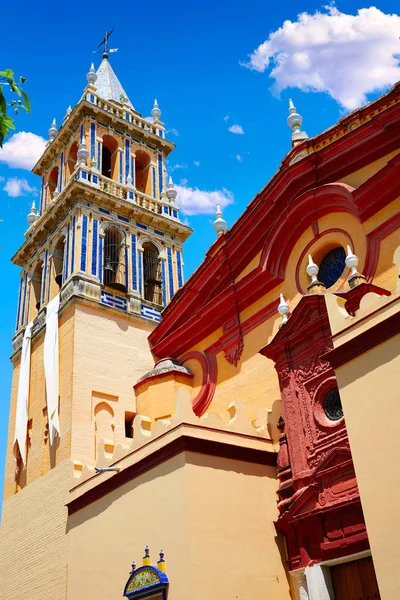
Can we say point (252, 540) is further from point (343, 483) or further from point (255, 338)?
point (255, 338)

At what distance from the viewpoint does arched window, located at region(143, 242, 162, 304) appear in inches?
811

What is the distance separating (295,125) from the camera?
50.5 feet

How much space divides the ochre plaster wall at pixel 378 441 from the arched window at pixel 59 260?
13125mm

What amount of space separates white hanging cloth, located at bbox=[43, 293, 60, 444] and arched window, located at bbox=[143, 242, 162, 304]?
122 inches

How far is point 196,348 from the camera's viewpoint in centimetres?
1614

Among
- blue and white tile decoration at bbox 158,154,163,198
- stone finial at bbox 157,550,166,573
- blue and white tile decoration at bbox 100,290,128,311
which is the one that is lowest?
stone finial at bbox 157,550,166,573

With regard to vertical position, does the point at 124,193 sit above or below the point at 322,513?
above

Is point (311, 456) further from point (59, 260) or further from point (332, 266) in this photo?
point (59, 260)

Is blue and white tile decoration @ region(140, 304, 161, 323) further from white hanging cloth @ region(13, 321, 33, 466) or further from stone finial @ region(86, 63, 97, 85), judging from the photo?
stone finial @ region(86, 63, 97, 85)

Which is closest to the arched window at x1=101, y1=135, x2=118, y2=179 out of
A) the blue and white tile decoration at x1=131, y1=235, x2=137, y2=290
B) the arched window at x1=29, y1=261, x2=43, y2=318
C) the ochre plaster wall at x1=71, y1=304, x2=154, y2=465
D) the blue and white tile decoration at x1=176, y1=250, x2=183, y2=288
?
the blue and white tile decoration at x1=131, y1=235, x2=137, y2=290

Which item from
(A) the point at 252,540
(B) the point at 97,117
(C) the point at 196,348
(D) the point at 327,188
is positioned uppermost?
(B) the point at 97,117

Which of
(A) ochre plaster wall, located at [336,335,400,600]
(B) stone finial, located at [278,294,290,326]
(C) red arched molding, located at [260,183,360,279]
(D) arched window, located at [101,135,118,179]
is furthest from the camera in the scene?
(D) arched window, located at [101,135,118,179]

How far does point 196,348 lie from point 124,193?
717 cm

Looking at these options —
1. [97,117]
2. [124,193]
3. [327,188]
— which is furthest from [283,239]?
[97,117]
